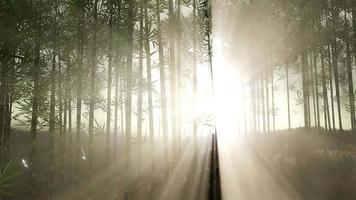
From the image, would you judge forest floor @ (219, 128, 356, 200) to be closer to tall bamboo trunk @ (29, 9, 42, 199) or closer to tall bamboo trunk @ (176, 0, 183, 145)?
tall bamboo trunk @ (176, 0, 183, 145)

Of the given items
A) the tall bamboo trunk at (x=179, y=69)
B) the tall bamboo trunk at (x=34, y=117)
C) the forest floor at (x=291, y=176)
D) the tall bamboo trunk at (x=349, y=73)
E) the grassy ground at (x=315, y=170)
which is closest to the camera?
the forest floor at (x=291, y=176)

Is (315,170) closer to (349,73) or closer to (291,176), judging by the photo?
(291,176)

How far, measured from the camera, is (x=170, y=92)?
17.8m

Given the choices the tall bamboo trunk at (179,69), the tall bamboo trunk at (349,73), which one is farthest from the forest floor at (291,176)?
the tall bamboo trunk at (349,73)

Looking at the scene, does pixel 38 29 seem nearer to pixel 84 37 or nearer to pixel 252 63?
pixel 84 37

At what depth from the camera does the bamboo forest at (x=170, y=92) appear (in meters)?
10.5

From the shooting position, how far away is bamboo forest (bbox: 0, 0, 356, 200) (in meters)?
10.5

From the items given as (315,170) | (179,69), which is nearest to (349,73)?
(179,69)

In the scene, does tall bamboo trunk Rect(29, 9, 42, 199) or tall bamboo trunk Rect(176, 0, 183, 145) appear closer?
tall bamboo trunk Rect(29, 9, 42, 199)

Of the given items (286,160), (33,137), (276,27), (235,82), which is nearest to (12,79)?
(33,137)

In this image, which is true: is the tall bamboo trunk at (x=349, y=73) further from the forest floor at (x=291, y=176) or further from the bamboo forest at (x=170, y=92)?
the forest floor at (x=291, y=176)

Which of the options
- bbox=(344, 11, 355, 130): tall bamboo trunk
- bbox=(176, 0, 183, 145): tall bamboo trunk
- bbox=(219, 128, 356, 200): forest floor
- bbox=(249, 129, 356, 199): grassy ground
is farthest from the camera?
bbox=(344, 11, 355, 130): tall bamboo trunk

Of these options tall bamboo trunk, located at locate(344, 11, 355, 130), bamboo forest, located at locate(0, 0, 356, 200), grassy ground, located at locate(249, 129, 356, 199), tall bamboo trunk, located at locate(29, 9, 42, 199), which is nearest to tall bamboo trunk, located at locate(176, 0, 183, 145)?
bamboo forest, located at locate(0, 0, 356, 200)

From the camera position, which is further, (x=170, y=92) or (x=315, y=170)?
(x=170, y=92)
